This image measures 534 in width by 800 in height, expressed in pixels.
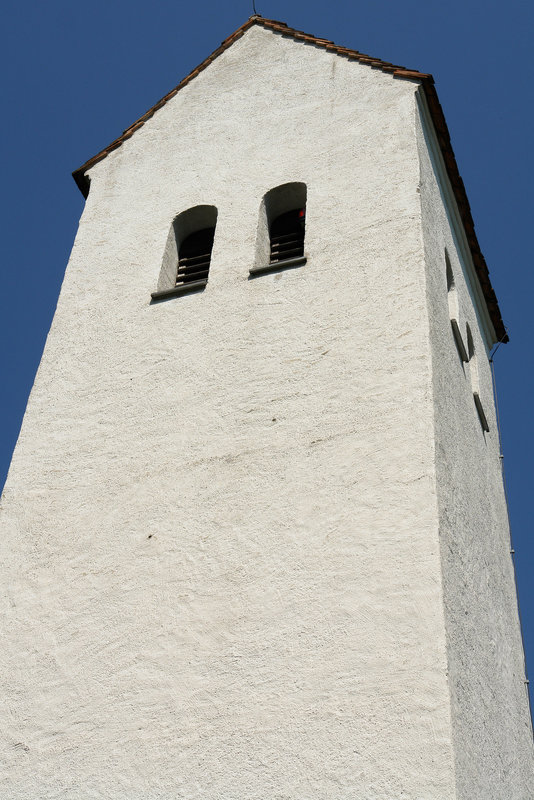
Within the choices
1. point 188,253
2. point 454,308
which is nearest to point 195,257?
point 188,253

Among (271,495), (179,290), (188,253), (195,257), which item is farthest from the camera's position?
(188,253)

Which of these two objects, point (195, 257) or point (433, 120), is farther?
point (433, 120)

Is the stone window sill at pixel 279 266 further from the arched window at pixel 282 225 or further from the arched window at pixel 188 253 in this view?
the arched window at pixel 188 253

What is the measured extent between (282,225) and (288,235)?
0.36 metres

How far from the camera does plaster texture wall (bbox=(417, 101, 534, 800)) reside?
738 centimetres

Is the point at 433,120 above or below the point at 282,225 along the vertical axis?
above

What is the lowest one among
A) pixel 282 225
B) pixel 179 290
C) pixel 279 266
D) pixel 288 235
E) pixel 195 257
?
pixel 179 290

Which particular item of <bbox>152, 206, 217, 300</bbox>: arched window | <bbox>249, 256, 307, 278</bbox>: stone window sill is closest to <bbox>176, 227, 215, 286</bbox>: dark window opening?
<bbox>152, 206, 217, 300</bbox>: arched window

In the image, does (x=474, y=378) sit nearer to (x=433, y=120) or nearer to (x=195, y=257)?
(x=433, y=120)

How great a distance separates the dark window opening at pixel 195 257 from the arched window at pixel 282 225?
2.17ft

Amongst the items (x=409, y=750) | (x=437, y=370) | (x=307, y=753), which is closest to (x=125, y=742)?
(x=307, y=753)

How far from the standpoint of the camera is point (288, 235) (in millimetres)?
11320

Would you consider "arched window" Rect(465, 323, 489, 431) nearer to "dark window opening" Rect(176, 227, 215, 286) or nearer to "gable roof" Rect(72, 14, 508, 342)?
"gable roof" Rect(72, 14, 508, 342)

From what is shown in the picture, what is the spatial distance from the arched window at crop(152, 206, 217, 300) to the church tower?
1.4 inches
